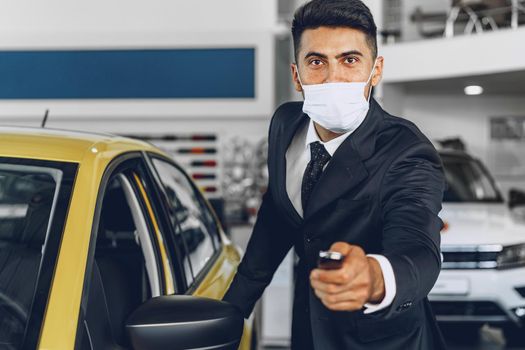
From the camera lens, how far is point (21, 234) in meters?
1.83

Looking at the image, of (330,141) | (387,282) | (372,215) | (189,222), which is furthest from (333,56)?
(189,222)

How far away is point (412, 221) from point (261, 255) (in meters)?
0.62

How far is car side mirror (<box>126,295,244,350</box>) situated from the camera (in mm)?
1624

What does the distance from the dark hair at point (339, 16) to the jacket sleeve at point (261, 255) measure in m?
0.49

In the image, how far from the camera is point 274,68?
1117 centimetres

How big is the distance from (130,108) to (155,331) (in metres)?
9.88

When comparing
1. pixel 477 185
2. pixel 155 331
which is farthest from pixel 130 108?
pixel 155 331

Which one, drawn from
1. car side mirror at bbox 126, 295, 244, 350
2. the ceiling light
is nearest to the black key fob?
car side mirror at bbox 126, 295, 244, 350

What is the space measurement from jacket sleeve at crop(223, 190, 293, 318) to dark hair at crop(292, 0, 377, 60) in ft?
1.59

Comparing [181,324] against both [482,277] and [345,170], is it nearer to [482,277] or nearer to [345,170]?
[345,170]

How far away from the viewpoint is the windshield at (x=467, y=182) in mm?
6836

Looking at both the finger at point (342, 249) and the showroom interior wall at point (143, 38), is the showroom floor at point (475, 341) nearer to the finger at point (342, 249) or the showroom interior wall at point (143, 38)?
the showroom interior wall at point (143, 38)

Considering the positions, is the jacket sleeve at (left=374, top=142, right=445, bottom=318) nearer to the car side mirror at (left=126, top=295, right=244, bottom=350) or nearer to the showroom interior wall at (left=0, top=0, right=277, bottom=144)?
the car side mirror at (left=126, top=295, right=244, bottom=350)

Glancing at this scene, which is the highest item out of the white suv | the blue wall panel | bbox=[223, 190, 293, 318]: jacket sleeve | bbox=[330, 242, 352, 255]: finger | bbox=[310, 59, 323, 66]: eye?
the blue wall panel
